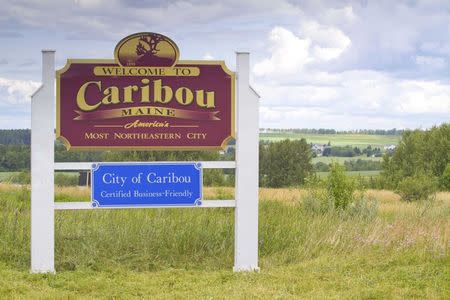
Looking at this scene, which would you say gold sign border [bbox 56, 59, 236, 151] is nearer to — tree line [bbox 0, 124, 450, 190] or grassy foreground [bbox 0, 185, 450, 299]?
grassy foreground [bbox 0, 185, 450, 299]

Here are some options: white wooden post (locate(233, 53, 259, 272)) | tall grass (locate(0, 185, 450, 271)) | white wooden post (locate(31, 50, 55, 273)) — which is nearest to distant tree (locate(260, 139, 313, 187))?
tall grass (locate(0, 185, 450, 271))

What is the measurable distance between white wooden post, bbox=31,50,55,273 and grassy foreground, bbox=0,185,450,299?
0.40 m

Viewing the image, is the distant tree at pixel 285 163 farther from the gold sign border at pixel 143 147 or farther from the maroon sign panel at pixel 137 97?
the maroon sign panel at pixel 137 97

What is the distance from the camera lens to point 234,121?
11297 mm

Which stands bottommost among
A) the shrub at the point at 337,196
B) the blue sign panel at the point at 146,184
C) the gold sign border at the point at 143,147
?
the shrub at the point at 337,196

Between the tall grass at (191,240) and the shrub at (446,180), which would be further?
the shrub at (446,180)

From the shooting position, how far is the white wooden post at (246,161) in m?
11.1

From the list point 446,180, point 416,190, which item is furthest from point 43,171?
point 446,180

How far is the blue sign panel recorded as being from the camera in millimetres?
11000

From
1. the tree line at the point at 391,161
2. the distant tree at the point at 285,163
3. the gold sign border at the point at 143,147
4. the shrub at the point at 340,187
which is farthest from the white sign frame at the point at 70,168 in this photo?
the distant tree at the point at 285,163

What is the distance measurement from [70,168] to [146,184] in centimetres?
122

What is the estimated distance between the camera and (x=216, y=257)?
39.0 feet

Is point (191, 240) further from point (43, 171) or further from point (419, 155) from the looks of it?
point (419, 155)

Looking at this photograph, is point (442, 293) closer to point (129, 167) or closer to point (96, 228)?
point (129, 167)
